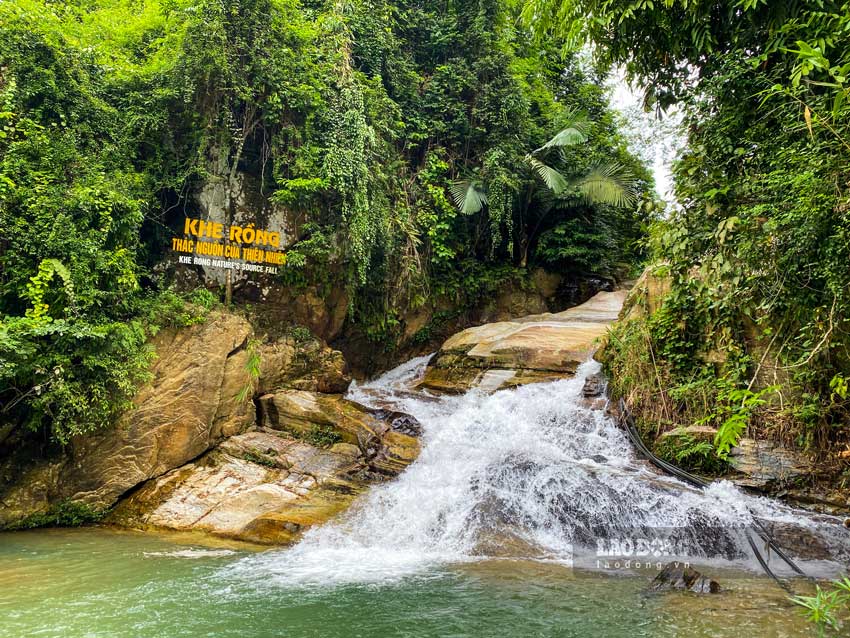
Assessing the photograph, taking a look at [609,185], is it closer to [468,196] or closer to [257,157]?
[468,196]

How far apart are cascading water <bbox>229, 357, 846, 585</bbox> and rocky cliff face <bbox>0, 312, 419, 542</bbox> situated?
644mm

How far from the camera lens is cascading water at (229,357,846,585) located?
18.3ft

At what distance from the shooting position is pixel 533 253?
52.2ft

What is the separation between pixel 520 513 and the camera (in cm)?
638

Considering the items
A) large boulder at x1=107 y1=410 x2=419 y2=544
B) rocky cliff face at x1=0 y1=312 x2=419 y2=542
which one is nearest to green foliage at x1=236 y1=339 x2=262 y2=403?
rocky cliff face at x1=0 y1=312 x2=419 y2=542

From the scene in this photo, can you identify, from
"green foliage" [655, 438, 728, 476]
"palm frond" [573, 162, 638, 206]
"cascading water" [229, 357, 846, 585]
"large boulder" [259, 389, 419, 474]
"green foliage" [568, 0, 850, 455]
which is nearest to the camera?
"green foliage" [568, 0, 850, 455]

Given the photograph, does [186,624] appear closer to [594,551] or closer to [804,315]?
[594,551]

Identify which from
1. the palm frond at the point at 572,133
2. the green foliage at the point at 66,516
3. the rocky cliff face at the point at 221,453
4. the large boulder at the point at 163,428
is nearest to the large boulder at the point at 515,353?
the rocky cliff face at the point at 221,453

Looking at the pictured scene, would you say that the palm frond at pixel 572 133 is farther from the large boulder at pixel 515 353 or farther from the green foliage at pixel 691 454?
the green foliage at pixel 691 454

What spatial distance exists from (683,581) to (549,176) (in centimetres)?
1129

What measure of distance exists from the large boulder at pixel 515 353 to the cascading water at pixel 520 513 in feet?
6.33

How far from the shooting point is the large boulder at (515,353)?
1029 centimetres

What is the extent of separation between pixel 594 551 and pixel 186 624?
4.12 metres

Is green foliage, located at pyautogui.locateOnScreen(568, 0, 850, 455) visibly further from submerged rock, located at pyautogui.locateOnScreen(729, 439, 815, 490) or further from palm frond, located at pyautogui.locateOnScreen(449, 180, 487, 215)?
palm frond, located at pyautogui.locateOnScreen(449, 180, 487, 215)
